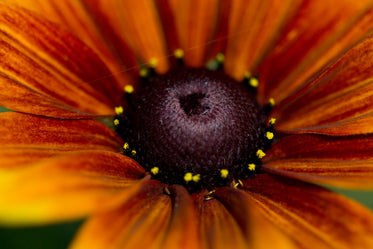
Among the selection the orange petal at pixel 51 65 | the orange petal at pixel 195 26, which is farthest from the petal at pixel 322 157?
the orange petal at pixel 51 65

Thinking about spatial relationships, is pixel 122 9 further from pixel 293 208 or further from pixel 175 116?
pixel 293 208

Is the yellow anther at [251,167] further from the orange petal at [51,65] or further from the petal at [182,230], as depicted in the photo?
the orange petal at [51,65]

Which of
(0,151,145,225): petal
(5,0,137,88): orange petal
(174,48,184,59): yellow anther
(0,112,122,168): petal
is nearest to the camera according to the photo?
(0,151,145,225): petal

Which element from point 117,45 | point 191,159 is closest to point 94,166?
point 191,159

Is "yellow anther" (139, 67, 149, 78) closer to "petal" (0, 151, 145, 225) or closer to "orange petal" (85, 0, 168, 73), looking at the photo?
"orange petal" (85, 0, 168, 73)

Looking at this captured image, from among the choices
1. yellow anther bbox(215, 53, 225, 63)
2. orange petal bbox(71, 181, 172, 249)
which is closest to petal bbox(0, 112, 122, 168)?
orange petal bbox(71, 181, 172, 249)

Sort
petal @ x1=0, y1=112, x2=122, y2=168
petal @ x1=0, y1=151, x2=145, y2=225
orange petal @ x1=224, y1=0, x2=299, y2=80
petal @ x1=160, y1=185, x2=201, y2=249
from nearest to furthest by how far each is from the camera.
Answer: petal @ x1=0, y1=151, x2=145, y2=225 < petal @ x1=160, y1=185, x2=201, y2=249 < petal @ x1=0, y1=112, x2=122, y2=168 < orange petal @ x1=224, y1=0, x2=299, y2=80

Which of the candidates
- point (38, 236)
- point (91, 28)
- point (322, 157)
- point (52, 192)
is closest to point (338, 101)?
point (322, 157)
